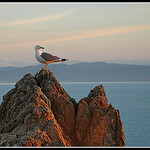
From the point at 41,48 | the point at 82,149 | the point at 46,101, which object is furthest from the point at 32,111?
the point at 82,149

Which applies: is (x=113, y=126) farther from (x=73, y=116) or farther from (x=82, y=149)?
(x=82, y=149)

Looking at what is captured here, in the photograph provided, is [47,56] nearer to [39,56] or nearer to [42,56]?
[42,56]

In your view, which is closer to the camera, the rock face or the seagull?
the rock face

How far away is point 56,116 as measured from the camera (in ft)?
44.7

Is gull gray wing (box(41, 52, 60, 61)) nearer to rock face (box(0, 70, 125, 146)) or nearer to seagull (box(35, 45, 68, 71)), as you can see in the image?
seagull (box(35, 45, 68, 71))

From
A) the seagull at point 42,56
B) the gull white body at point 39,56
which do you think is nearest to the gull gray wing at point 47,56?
A: the seagull at point 42,56

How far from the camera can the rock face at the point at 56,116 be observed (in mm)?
11602

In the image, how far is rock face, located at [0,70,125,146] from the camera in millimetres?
11602

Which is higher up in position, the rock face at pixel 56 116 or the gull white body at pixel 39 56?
the gull white body at pixel 39 56

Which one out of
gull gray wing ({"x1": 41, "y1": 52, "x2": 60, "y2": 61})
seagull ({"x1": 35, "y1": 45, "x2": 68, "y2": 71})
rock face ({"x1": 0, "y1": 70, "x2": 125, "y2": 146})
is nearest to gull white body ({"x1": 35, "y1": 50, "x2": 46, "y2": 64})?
seagull ({"x1": 35, "y1": 45, "x2": 68, "y2": 71})

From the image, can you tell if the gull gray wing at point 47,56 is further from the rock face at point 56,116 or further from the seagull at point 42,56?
the rock face at point 56,116

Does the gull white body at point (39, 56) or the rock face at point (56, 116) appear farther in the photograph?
the gull white body at point (39, 56)

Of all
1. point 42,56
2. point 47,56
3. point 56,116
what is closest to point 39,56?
point 42,56

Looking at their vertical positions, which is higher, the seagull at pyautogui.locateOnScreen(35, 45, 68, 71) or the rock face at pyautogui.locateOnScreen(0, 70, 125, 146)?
the seagull at pyautogui.locateOnScreen(35, 45, 68, 71)
